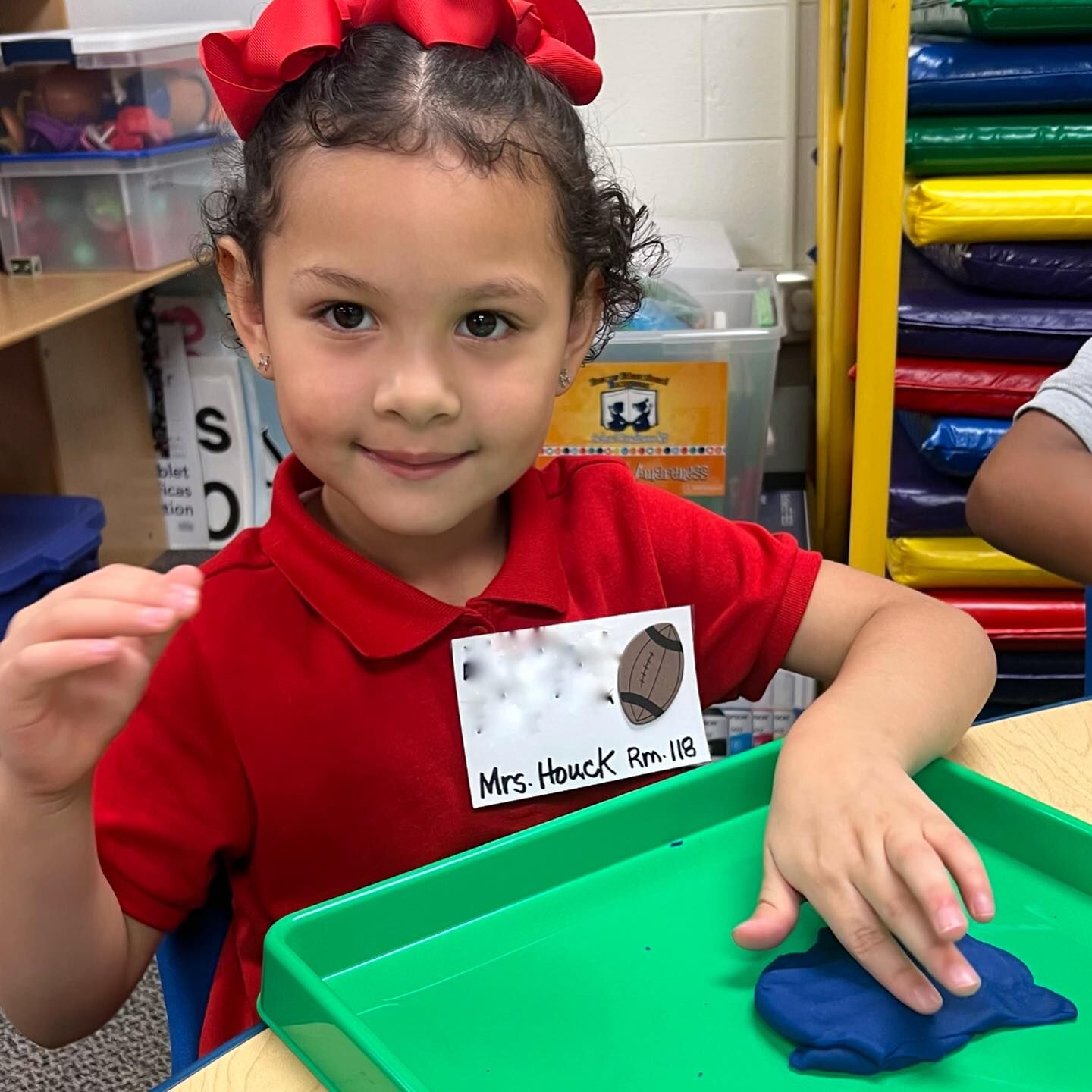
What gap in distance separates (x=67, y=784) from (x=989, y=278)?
4.29 ft

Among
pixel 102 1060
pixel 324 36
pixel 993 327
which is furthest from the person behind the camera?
pixel 993 327

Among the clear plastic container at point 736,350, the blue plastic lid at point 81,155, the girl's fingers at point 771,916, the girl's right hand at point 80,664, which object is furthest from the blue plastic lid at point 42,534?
the girl's fingers at point 771,916

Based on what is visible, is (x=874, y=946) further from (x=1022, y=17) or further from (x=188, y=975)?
(x=1022, y=17)

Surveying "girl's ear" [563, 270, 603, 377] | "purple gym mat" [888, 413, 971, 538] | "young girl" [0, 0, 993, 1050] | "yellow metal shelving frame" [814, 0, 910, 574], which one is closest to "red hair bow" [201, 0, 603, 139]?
"young girl" [0, 0, 993, 1050]

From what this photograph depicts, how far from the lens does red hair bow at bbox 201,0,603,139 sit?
664 mm

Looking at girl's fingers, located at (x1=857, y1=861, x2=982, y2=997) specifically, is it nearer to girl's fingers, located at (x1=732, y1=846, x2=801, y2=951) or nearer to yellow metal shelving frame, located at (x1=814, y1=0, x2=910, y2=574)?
girl's fingers, located at (x1=732, y1=846, x2=801, y2=951)

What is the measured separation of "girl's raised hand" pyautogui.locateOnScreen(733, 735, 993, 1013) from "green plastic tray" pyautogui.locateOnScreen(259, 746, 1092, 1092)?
19 millimetres

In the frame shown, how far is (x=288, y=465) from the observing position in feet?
2.56

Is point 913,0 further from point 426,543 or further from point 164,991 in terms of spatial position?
point 164,991

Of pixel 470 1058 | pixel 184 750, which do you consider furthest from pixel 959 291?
pixel 470 1058

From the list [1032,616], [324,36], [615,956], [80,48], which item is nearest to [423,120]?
[324,36]

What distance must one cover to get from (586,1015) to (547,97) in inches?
19.1

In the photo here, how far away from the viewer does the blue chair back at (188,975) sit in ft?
2.16

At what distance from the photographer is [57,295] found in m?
1.86
